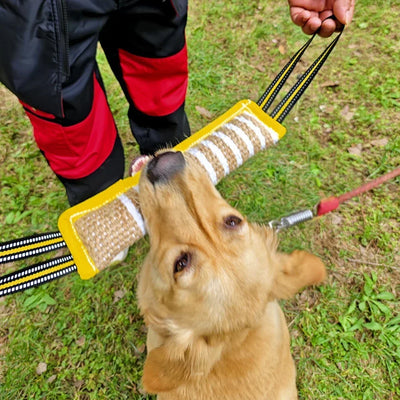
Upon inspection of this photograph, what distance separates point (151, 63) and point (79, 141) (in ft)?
2.46

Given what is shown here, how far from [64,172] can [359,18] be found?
4.22 meters

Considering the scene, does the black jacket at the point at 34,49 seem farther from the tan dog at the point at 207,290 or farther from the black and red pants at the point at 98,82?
the tan dog at the point at 207,290

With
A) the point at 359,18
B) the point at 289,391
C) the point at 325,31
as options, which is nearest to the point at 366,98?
the point at 359,18

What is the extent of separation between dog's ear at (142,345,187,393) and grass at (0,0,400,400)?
48.0 inches

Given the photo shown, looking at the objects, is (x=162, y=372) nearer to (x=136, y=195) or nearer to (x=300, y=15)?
(x=136, y=195)

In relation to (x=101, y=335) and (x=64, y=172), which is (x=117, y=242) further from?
(x=101, y=335)

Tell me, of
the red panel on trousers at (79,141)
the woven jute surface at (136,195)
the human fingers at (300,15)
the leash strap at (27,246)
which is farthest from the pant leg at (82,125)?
the human fingers at (300,15)

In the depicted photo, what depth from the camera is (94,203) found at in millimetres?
2031

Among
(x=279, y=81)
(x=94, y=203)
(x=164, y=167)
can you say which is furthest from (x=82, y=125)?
(x=279, y=81)

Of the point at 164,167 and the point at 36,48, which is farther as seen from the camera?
the point at 164,167

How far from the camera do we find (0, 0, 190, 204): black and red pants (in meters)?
1.59

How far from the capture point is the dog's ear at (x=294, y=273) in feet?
6.01

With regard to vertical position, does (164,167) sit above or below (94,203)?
above

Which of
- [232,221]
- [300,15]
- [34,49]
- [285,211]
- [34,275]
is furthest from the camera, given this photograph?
[285,211]
